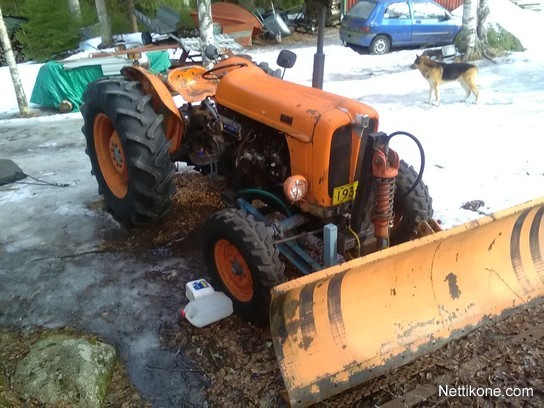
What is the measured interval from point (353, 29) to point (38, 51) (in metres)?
8.70

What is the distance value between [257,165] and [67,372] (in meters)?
1.74

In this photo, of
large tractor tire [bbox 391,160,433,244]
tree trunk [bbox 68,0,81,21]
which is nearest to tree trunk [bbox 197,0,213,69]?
tree trunk [bbox 68,0,81,21]

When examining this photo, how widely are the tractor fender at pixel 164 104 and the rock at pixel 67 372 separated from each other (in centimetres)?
181

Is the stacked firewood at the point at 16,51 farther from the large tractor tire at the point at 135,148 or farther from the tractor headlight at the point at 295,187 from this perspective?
the tractor headlight at the point at 295,187

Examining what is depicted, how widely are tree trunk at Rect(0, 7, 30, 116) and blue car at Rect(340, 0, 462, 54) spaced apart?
27.0ft

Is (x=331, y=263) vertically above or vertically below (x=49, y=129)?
above

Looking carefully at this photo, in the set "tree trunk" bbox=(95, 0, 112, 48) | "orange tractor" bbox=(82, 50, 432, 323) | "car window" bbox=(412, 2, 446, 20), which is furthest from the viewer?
"tree trunk" bbox=(95, 0, 112, 48)

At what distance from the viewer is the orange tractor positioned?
9.49 ft

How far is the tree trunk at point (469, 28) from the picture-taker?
34.8 ft

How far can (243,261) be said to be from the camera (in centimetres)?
303

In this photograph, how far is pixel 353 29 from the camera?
13.2m

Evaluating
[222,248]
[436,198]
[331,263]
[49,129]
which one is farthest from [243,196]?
[49,129]

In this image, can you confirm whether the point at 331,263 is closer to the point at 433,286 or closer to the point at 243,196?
the point at 433,286

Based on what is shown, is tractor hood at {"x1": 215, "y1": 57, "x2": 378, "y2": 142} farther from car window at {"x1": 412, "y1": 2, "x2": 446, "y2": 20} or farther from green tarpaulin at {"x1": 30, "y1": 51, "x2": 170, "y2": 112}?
car window at {"x1": 412, "y1": 2, "x2": 446, "y2": 20}
